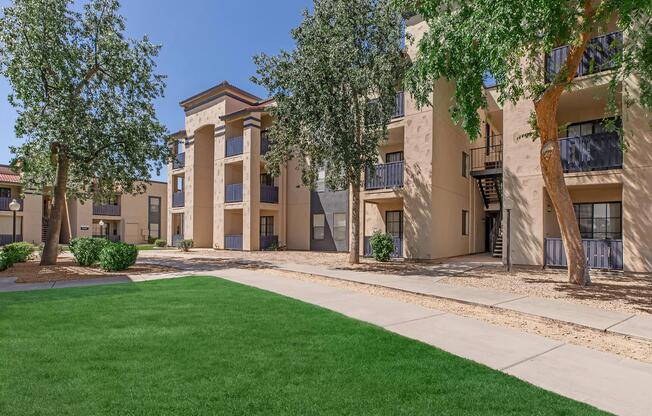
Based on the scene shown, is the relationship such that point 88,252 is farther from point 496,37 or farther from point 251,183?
point 496,37

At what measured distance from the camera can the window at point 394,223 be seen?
21344 millimetres

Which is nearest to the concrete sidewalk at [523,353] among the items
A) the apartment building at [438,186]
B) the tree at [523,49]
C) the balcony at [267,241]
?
the tree at [523,49]

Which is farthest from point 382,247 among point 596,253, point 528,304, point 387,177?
point 528,304

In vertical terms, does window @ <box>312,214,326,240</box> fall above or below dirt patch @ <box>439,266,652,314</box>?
above

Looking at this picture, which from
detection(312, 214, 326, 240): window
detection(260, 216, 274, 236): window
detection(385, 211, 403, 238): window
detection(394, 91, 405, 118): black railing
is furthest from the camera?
detection(260, 216, 274, 236): window

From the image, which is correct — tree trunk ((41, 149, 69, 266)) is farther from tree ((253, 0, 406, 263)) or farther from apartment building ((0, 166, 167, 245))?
apartment building ((0, 166, 167, 245))

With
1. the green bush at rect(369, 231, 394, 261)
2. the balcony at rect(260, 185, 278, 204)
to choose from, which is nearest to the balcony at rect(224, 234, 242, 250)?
the balcony at rect(260, 185, 278, 204)

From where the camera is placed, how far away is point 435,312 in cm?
773

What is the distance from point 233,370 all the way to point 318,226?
72.4 feet

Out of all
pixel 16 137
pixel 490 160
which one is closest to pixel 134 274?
pixel 16 137

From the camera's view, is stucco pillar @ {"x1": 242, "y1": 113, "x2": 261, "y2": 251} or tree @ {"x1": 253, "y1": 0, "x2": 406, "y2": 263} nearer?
tree @ {"x1": 253, "y1": 0, "x2": 406, "y2": 263}

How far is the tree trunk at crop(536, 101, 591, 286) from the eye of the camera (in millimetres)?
10945

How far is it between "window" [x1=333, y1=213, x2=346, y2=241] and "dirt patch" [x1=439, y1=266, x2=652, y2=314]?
11650 millimetres

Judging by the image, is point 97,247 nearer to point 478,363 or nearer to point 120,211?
point 478,363
